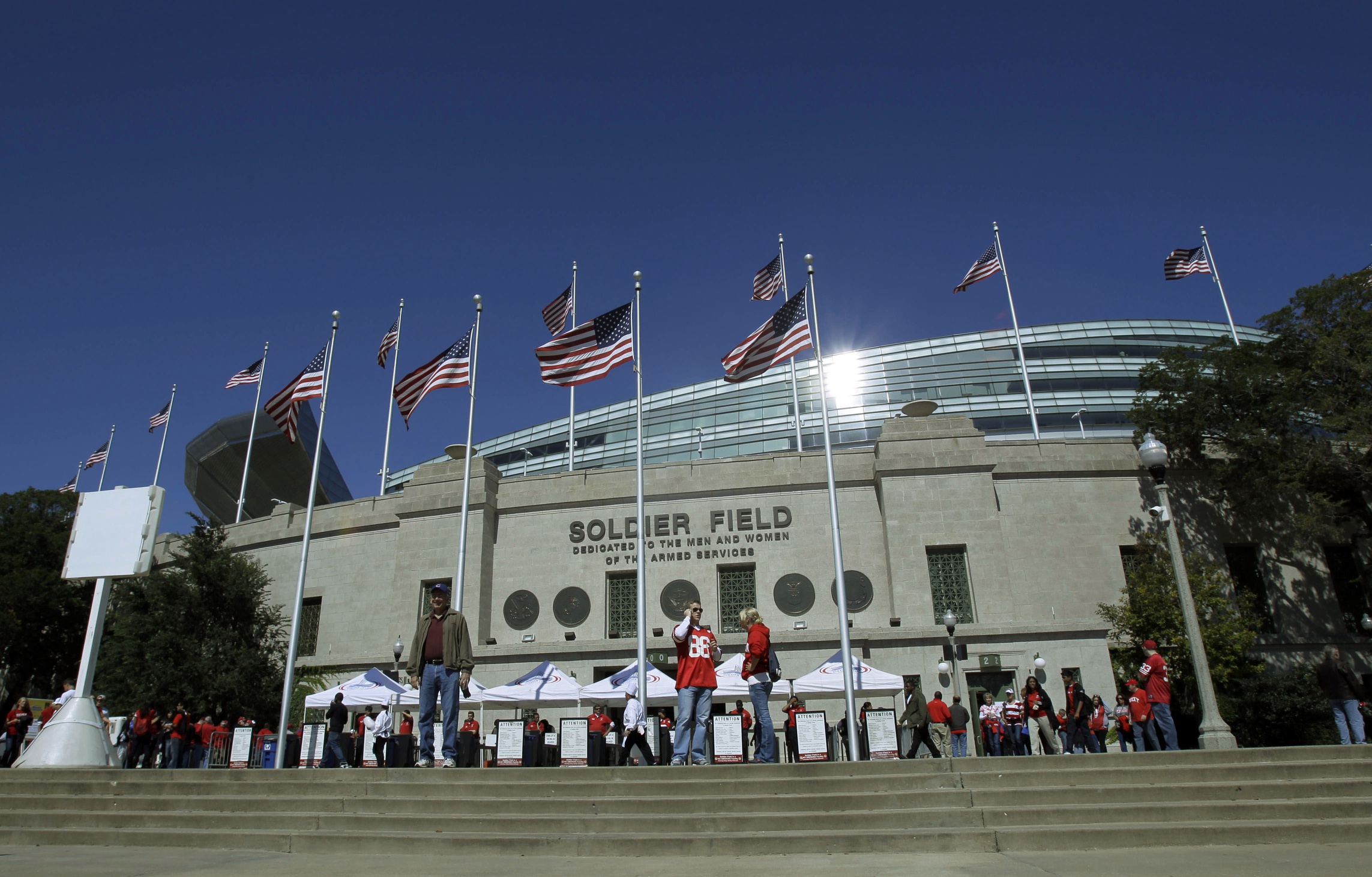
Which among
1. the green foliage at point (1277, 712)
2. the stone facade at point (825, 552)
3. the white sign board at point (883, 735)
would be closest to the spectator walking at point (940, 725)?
the white sign board at point (883, 735)

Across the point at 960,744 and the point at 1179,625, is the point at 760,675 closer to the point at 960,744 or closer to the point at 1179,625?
the point at 960,744

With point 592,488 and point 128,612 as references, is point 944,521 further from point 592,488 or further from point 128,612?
point 128,612

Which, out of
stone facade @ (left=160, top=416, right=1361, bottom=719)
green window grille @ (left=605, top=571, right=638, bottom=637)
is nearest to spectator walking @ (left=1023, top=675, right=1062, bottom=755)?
stone facade @ (left=160, top=416, right=1361, bottom=719)

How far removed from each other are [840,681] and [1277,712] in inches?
491

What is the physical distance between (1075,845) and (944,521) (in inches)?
717

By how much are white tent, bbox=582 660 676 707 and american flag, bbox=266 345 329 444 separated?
11536 mm

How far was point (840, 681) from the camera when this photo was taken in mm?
18766

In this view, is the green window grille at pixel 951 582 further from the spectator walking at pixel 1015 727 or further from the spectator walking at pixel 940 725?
the spectator walking at pixel 1015 727

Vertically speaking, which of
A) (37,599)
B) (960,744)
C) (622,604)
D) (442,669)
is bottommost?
(960,744)

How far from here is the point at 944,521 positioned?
984 inches


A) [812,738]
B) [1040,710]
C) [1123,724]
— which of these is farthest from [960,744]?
[812,738]

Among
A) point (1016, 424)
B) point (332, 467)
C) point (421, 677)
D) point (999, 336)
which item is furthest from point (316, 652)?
point (999, 336)

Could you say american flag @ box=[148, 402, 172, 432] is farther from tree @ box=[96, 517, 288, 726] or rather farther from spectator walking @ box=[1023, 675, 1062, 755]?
spectator walking @ box=[1023, 675, 1062, 755]

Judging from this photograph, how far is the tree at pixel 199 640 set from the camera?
2541 cm
